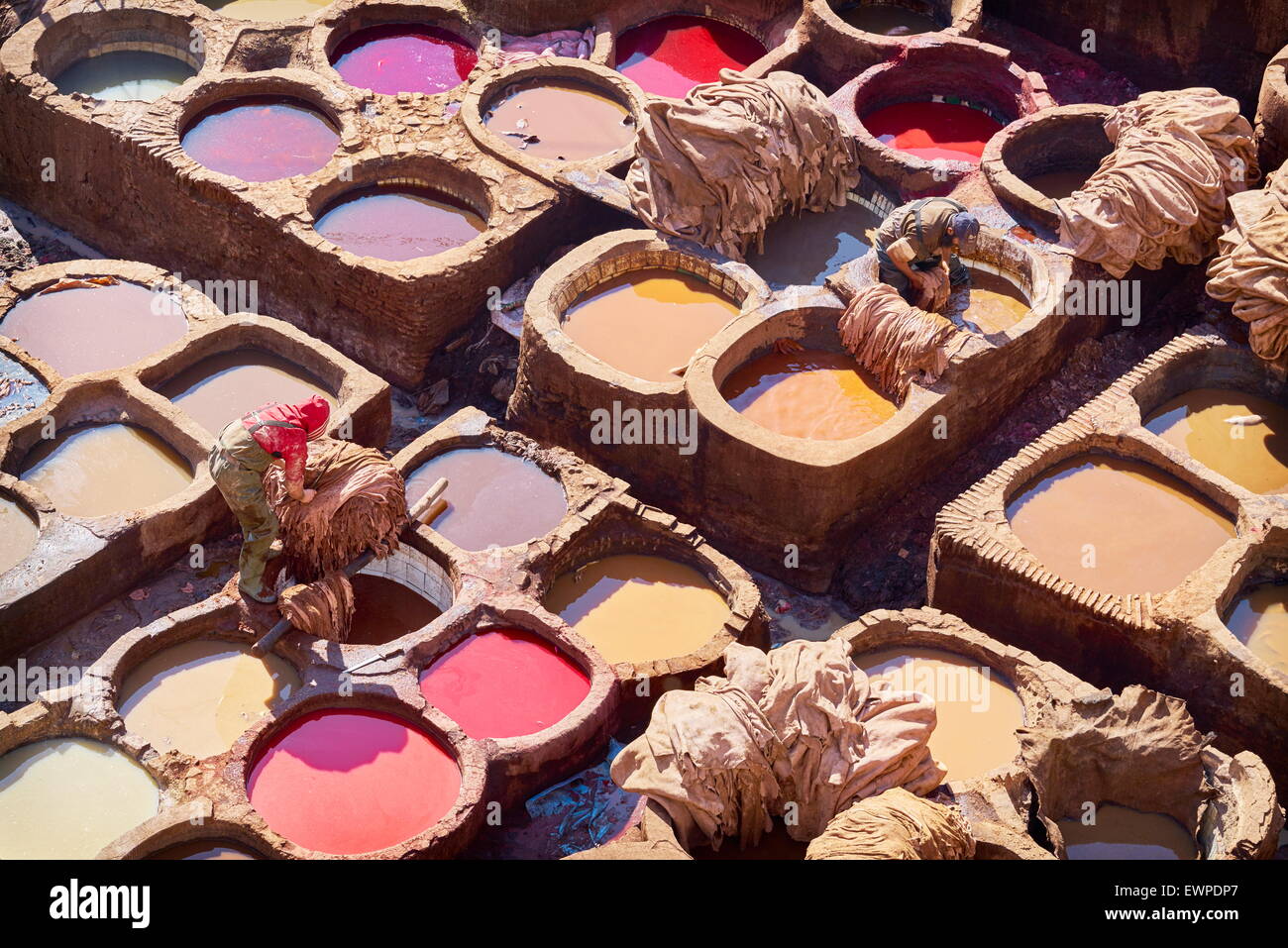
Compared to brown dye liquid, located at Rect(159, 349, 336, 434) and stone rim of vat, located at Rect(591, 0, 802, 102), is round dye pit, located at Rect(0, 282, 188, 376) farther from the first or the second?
stone rim of vat, located at Rect(591, 0, 802, 102)

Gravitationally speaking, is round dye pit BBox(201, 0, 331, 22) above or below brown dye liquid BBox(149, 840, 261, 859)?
above

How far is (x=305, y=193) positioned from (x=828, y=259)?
4726 millimetres

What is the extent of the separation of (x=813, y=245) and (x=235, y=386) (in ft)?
17.3

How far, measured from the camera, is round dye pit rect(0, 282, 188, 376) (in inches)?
651

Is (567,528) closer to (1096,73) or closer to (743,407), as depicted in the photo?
(743,407)

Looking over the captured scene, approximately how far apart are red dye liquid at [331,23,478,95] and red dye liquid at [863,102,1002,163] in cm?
414

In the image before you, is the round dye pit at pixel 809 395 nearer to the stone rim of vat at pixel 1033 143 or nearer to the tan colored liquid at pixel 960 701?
the tan colored liquid at pixel 960 701

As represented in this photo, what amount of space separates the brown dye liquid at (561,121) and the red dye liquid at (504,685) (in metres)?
5.65

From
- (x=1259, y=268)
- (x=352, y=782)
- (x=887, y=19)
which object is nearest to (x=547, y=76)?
(x=887, y=19)

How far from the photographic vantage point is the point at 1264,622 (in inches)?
574

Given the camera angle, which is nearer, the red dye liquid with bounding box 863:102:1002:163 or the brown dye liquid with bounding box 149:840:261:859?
the brown dye liquid with bounding box 149:840:261:859

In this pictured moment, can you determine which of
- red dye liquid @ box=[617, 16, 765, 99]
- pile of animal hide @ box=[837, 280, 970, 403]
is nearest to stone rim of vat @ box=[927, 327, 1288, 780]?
pile of animal hide @ box=[837, 280, 970, 403]

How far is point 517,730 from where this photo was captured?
45.6 ft

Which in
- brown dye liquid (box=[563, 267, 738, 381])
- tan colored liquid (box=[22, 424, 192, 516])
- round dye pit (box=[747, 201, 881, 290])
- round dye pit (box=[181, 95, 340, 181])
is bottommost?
tan colored liquid (box=[22, 424, 192, 516])
